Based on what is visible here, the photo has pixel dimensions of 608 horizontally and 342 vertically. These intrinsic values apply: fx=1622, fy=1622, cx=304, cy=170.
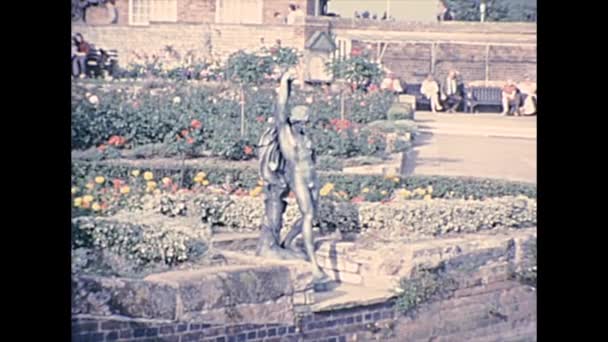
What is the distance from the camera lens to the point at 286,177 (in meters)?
Result: 9.57

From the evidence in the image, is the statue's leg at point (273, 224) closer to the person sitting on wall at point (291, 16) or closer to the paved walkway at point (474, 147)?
the paved walkway at point (474, 147)

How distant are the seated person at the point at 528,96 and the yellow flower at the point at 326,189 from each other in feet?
4.58

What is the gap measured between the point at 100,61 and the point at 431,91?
2.14 meters

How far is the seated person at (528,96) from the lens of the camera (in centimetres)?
1036

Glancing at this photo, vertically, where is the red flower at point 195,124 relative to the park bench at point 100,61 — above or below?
below

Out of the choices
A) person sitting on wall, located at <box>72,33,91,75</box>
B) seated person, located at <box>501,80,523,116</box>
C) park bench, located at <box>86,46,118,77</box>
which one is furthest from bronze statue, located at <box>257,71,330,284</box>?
seated person, located at <box>501,80,523,116</box>

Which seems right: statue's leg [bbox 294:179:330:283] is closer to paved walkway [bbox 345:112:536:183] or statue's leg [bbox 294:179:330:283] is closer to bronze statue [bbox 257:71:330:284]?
bronze statue [bbox 257:71:330:284]

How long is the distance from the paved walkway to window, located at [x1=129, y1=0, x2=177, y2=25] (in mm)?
1595

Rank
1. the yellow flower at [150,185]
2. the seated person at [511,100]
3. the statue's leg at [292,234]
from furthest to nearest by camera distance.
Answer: the seated person at [511,100], the yellow flower at [150,185], the statue's leg at [292,234]

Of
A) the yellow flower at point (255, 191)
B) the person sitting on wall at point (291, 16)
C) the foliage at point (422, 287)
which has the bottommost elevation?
the foliage at point (422, 287)

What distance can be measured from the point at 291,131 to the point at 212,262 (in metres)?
0.90

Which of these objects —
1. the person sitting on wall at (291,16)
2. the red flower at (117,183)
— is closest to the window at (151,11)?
the person sitting on wall at (291,16)
